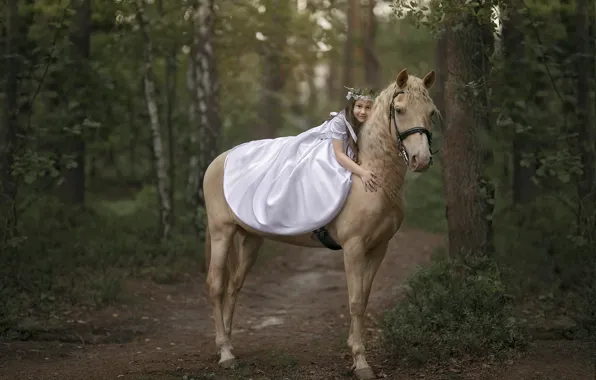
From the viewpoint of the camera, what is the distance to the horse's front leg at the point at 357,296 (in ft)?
20.1

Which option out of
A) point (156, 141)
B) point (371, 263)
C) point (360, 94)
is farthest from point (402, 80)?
point (156, 141)

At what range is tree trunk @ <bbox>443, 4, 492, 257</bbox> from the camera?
735 centimetres

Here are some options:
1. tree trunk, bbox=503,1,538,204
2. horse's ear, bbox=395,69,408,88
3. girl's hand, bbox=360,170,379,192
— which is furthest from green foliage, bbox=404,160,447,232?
horse's ear, bbox=395,69,408,88

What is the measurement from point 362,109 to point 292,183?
0.94m

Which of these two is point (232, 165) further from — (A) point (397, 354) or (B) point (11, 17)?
(B) point (11, 17)

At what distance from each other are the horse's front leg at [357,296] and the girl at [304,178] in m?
0.37

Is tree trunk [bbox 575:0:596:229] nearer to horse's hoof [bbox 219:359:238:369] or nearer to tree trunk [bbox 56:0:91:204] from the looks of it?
horse's hoof [bbox 219:359:238:369]

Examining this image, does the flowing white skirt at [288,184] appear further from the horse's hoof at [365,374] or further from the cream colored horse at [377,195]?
the horse's hoof at [365,374]

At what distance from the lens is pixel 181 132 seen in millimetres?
16766

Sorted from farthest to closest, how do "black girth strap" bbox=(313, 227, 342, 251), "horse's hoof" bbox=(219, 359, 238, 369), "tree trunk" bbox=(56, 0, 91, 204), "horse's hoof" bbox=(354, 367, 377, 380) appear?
"tree trunk" bbox=(56, 0, 91, 204)
"horse's hoof" bbox=(219, 359, 238, 369)
"black girth strap" bbox=(313, 227, 342, 251)
"horse's hoof" bbox=(354, 367, 377, 380)

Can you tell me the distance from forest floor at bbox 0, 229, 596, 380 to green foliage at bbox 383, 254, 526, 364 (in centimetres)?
17

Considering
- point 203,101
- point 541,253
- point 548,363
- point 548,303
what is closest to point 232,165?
point 548,363

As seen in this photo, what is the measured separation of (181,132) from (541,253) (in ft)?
31.7

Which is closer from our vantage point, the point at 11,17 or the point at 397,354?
the point at 397,354
